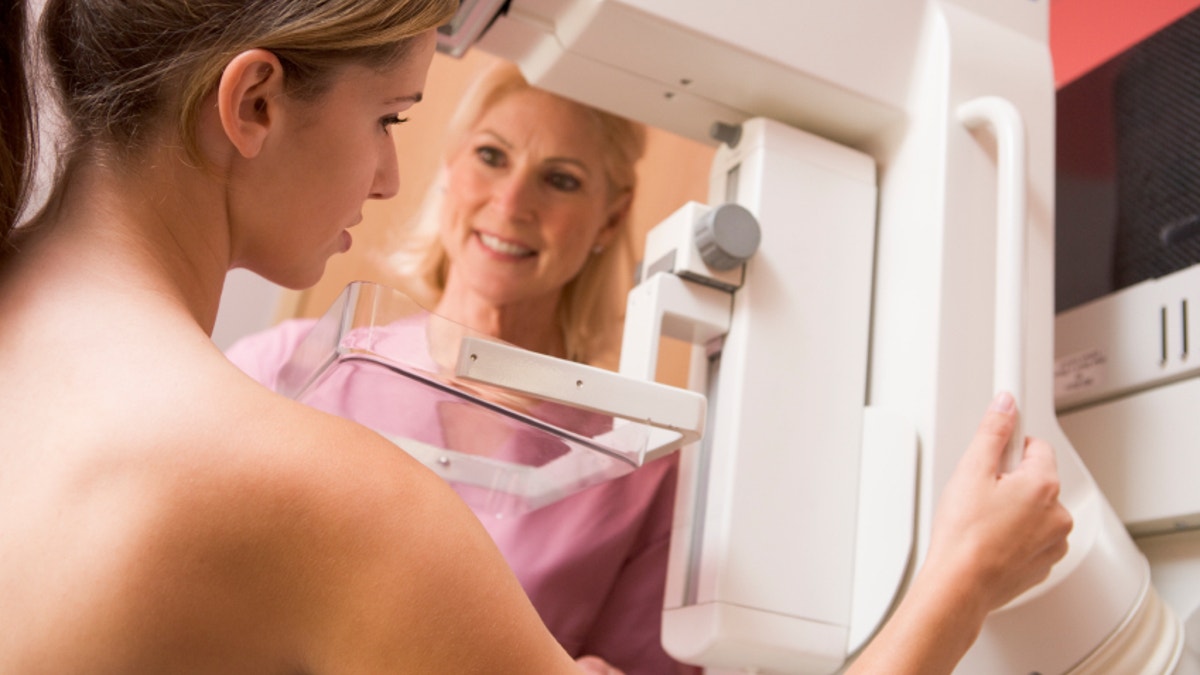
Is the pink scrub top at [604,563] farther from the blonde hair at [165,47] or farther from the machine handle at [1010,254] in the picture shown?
the blonde hair at [165,47]

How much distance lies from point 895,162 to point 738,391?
0.32m

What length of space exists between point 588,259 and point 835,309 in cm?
71

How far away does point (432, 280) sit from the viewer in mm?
1805

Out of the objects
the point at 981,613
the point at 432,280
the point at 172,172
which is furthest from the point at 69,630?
the point at 432,280

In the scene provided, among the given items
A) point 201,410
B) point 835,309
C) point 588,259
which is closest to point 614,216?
point 588,259

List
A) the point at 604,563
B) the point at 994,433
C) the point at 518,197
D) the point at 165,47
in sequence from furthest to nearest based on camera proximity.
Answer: the point at 518,197, the point at 604,563, the point at 994,433, the point at 165,47

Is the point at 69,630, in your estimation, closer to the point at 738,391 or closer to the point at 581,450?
the point at 581,450

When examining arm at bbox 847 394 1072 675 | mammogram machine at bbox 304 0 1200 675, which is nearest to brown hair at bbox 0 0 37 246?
mammogram machine at bbox 304 0 1200 675

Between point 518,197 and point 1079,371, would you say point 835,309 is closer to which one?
point 1079,371

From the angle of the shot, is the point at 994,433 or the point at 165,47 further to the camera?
the point at 994,433

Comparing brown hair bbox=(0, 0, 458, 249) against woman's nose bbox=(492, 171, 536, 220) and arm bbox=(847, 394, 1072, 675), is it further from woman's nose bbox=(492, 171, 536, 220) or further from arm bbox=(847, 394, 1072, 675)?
woman's nose bbox=(492, 171, 536, 220)

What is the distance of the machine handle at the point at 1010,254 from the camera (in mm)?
979

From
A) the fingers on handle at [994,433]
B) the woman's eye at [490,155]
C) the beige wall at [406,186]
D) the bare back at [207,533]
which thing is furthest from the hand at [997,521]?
the beige wall at [406,186]

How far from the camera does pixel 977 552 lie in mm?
884
